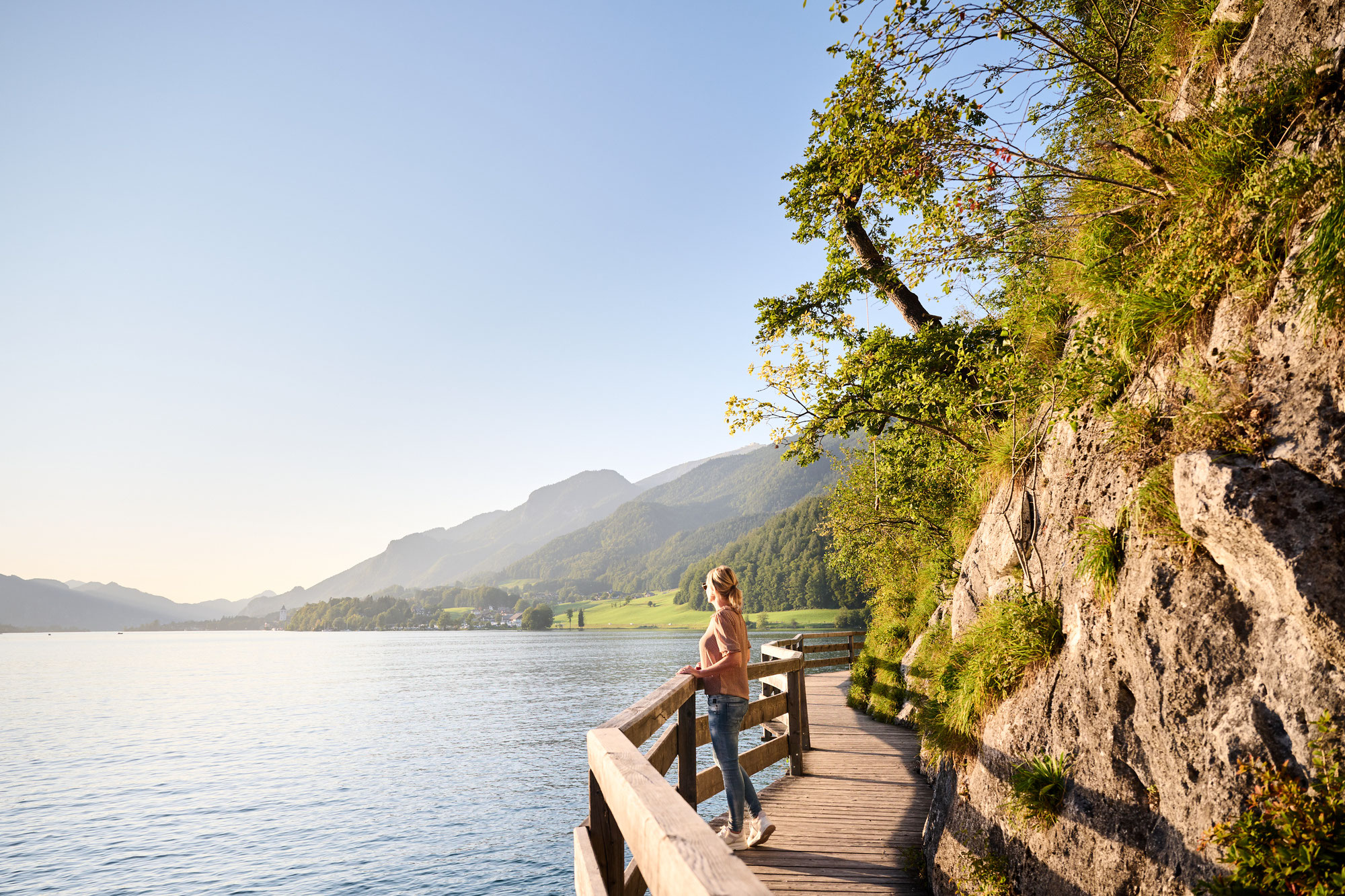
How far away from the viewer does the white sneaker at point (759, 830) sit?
5.69 m

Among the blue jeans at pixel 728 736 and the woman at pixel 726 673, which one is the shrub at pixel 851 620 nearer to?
the blue jeans at pixel 728 736

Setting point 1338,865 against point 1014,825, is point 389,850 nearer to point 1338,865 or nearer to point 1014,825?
point 1014,825

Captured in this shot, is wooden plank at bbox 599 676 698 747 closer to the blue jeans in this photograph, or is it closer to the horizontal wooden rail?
the horizontal wooden rail

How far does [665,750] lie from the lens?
16.4 ft

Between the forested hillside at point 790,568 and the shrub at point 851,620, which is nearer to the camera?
the shrub at point 851,620

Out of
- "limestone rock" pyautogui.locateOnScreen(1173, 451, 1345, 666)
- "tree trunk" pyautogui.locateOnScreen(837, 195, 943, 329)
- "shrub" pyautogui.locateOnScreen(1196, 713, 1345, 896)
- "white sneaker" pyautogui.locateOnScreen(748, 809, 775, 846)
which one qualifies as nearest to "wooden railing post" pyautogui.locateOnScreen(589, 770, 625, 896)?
"white sneaker" pyautogui.locateOnScreen(748, 809, 775, 846)

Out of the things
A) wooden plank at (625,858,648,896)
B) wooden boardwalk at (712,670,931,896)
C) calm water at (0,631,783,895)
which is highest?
wooden plank at (625,858,648,896)

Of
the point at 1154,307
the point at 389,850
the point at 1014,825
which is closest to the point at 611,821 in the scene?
the point at 1014,825

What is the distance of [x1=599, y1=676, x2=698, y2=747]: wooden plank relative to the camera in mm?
3850

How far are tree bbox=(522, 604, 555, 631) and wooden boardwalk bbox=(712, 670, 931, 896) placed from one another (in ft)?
547

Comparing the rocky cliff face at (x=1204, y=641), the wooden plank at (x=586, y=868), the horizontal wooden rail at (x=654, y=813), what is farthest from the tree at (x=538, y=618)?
the wooden plank at (x=586, y=868)

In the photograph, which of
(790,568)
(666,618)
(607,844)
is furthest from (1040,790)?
(666,618)

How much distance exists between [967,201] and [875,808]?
586 cm

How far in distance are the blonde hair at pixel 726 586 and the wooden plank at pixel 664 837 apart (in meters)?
2.28
